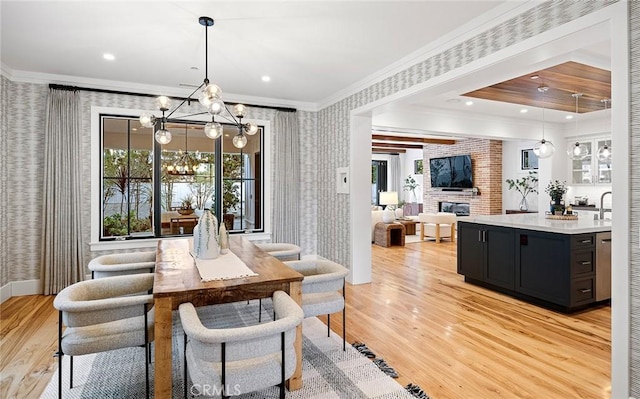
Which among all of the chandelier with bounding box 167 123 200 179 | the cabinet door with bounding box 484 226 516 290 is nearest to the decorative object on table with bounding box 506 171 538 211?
the cabinet door with bounding box 484 226 516 290

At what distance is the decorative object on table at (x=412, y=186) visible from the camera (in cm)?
1323

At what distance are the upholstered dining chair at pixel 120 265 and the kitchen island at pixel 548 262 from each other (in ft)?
12.9

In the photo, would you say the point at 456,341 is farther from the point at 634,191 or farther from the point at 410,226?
the point at 410,226

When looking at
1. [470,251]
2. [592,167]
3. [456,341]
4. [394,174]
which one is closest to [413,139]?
[592,167]

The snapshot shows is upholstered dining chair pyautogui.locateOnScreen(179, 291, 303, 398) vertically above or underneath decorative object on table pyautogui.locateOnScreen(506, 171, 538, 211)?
underneath

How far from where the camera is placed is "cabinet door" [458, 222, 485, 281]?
4.70m

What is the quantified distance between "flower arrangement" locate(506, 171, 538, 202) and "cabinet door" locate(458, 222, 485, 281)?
528 cm

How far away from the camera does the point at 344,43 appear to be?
11.2 feet

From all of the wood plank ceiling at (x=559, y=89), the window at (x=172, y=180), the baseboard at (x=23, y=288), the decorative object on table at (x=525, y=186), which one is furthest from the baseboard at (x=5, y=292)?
the decorative object on table at (x=525, y=186)

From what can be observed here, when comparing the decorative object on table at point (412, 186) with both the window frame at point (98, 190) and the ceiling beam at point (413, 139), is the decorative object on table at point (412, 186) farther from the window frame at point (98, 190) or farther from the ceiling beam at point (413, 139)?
the window frame at point (98, 190)

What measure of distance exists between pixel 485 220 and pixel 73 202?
17.5 feet

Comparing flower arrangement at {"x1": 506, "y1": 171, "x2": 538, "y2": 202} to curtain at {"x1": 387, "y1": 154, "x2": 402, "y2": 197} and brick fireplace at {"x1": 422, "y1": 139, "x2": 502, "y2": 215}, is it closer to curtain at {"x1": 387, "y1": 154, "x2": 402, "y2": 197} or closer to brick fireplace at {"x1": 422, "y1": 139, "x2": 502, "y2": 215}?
brick fireplace at {"x1": 422, "y1": 139, "x2": 502, "y2": 215}

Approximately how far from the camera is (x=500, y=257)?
14.5 feet

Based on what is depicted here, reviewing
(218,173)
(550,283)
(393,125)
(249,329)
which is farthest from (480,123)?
(249,329)
